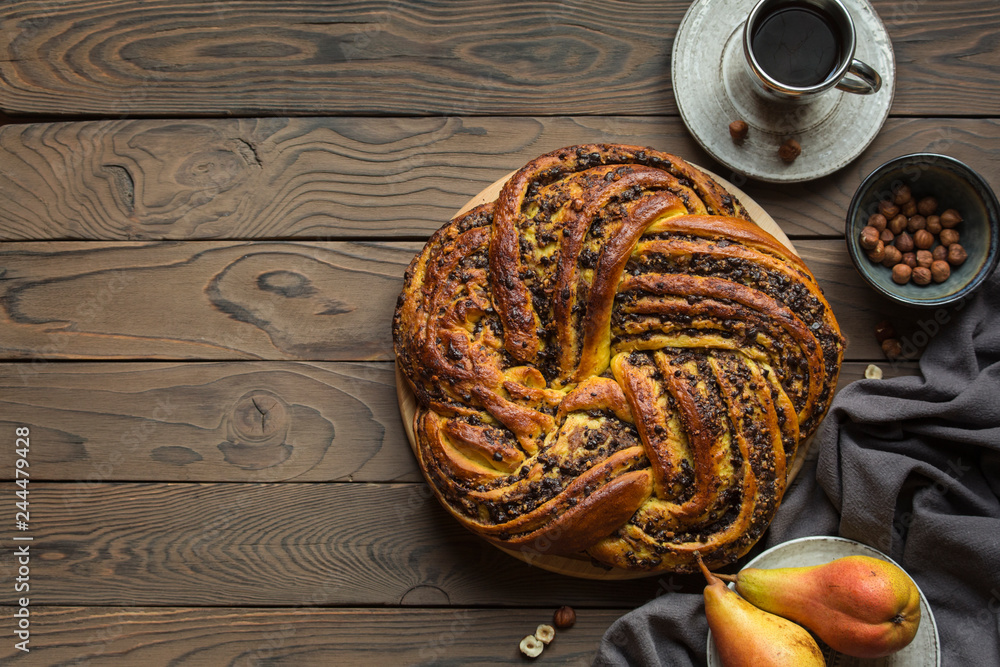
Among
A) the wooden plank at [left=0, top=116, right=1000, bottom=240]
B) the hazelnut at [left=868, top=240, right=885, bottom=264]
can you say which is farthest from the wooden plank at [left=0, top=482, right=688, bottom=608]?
the hazelnut at [left=868, top=240, right=885, bottom=264]

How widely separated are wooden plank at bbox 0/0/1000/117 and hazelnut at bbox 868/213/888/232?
14.9 inches

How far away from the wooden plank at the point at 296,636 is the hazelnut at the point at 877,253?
45.7 inches

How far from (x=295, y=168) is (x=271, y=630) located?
132 centimetres

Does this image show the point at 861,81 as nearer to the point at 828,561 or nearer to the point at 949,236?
the point at 949,236

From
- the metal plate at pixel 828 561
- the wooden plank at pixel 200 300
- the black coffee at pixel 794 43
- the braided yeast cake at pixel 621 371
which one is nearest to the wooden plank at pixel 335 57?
the black coffee at pixel 794 43

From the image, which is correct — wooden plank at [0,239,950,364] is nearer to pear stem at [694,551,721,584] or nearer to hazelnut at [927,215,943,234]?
pear stem at [694,551,721,584]

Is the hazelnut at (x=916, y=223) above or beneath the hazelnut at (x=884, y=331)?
above

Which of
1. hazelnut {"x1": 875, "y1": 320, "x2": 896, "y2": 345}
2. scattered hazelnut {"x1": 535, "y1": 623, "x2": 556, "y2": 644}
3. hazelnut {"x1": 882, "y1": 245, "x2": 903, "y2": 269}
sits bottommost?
scattered hazelnut {"x1": 535, "y1": 623, "x2": 556, "y2": 644}

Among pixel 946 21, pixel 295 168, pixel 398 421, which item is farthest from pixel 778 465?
pixel 295 168

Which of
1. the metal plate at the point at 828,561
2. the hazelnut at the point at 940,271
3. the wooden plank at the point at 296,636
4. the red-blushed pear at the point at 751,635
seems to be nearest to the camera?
the red-blushed pear at the point at 751,635

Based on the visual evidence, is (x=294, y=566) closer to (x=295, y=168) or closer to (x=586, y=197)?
(x=295, y=168)

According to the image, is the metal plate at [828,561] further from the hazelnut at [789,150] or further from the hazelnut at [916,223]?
the hazelnut at [789,150]

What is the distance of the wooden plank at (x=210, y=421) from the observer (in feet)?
6.73

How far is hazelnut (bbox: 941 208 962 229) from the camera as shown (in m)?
1.89
